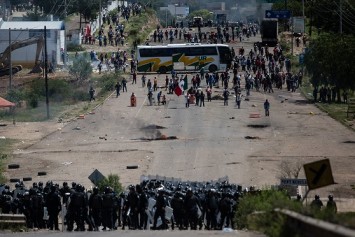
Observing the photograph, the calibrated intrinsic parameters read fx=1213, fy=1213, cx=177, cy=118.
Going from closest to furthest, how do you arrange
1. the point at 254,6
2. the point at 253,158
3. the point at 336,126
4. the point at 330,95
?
the point at 253,158 < the point at 336,126 < the point at 330,95 < the point at 254,6

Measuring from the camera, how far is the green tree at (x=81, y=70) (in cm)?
8400

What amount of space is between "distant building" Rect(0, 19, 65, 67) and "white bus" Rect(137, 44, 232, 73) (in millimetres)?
7910

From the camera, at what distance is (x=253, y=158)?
157 feet

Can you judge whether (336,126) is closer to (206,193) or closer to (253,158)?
(253,158)

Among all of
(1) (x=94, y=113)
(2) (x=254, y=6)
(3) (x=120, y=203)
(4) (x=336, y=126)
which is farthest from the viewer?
(2) (x=254, y=6)

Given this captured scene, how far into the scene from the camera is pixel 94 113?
67375 mm

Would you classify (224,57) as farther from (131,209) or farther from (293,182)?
(131,209)

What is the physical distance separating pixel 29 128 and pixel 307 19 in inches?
Answer: 2536

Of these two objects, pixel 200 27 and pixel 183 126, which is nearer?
pixel 183 126

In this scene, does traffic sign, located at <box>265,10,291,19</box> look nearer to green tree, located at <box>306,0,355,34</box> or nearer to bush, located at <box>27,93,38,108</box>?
green tree, located at <box>306,0,355,34</box>

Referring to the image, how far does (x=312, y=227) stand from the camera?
52.8ft

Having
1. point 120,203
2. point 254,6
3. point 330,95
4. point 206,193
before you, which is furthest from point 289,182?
point 254,6

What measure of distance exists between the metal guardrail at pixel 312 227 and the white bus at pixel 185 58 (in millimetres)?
72142

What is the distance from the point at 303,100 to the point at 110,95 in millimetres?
12348
